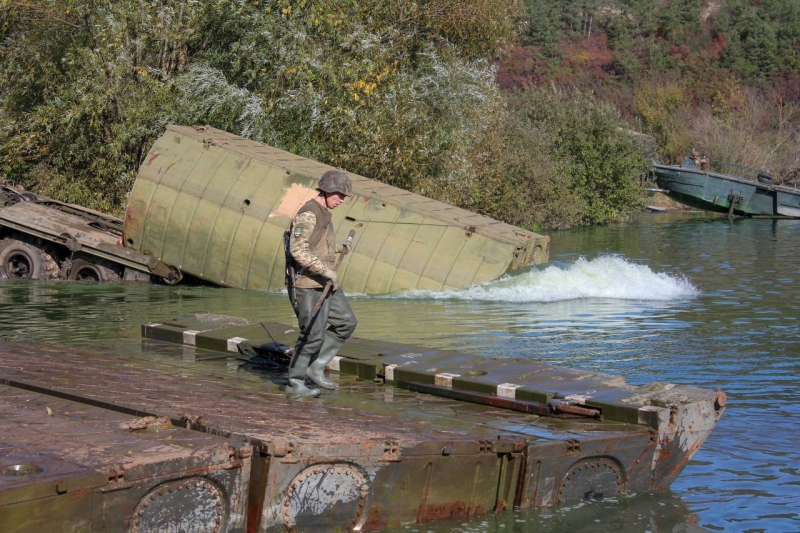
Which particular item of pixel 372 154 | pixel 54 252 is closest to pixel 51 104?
pixel 54 252

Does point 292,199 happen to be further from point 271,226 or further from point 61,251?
point 61,251

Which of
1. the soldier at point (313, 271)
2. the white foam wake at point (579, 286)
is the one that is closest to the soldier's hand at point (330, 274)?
the soldier at point (313, 271)

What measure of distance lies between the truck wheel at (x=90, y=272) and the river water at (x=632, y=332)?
1.79 feet

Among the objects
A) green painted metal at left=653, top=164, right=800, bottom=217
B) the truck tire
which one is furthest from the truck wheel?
green painted metal at left=653, top=164, right=800, bottom=217

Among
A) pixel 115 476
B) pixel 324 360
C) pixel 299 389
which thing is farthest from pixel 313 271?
pixel 115 476

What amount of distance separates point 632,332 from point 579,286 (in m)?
5.15

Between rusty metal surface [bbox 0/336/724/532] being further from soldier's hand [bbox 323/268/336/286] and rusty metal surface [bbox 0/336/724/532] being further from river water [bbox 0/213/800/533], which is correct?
soldier's hand [bbox 323/268/336/286]

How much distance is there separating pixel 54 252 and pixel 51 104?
617cm

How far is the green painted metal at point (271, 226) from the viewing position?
69.2ft

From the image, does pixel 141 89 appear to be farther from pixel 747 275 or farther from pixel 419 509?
pixel 419 509

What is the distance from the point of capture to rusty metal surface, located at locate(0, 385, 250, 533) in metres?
5.93

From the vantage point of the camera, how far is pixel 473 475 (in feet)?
26.3

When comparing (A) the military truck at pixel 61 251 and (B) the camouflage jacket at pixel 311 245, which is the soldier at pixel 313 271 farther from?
(A) the military truck at pixel 61 251

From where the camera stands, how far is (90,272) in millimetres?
22922
